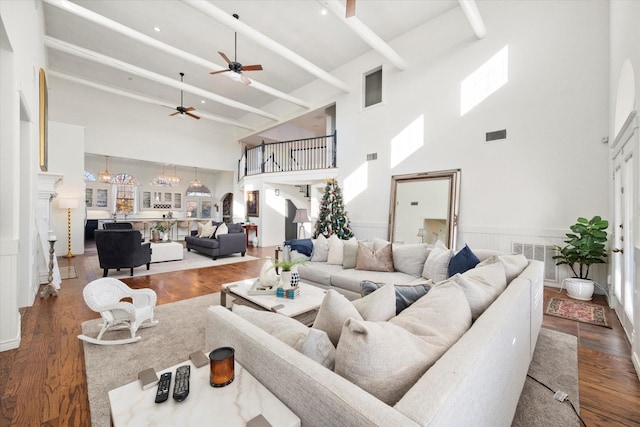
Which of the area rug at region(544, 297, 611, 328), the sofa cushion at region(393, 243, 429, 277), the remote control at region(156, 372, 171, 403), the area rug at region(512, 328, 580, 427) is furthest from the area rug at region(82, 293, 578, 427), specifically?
the sofa cushion at region(393, 243, 429, 277)

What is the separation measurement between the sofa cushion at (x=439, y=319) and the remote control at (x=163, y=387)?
898 millimetres

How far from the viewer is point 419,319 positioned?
46.6 inches

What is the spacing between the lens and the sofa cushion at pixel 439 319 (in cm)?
108

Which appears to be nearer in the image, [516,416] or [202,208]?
[516,416]

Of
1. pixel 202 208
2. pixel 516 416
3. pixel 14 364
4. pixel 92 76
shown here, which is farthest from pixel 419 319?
pixel 202 208

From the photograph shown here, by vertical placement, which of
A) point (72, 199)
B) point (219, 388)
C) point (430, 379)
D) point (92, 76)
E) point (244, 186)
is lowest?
point (219, 388)

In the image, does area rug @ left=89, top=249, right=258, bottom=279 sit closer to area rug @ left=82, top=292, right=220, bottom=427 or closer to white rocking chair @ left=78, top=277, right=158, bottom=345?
area rug @ left=82, top=292, right=220, bottom=427

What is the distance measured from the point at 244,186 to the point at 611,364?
9920mm

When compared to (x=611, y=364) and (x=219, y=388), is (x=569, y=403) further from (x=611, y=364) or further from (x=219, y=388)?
(x=219, y=388)

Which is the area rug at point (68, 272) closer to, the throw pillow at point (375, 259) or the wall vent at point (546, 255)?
the throw pillow at point (375, 259)

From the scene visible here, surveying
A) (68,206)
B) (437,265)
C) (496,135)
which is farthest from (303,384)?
(68,206)

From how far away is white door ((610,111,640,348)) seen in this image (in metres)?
2.54

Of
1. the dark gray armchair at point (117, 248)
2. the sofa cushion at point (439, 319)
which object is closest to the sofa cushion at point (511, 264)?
the sofa cushion at point (439, 319)

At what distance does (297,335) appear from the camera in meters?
1.15
